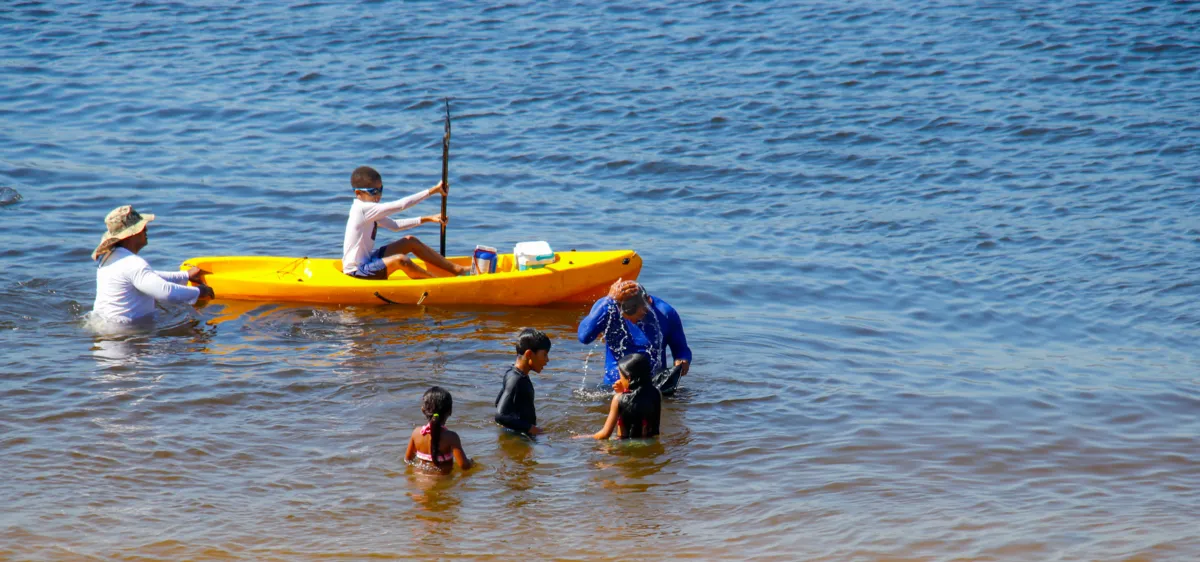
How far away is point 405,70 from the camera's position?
2081 centimetres

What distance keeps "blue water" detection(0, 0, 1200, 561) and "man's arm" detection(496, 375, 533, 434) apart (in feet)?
0.62

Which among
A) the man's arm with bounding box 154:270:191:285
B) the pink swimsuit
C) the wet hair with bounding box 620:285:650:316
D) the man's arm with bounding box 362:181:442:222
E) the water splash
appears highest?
the man's arm with bounding box 362:181:442:222

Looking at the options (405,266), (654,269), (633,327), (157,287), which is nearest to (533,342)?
(633,327)

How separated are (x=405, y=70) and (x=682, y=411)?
14150mm

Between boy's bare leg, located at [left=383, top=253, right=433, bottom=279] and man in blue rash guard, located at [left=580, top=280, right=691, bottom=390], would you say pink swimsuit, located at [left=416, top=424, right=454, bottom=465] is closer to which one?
man in blue rash guard, located at [left=580, top=280, right=691, bottom=390]

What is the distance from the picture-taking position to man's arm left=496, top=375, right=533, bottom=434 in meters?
7.01

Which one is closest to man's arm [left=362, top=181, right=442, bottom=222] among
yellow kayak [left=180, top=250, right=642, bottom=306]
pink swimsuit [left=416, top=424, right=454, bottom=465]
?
yellow kayak [left=180, top=250, right=642, bottom=306]

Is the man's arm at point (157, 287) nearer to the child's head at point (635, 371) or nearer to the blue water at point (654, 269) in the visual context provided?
the blue water at point (654, 269)

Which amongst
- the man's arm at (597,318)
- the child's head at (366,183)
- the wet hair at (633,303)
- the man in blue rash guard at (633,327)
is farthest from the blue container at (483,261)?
the wet hair at (633,303)

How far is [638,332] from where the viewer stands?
7.69 m

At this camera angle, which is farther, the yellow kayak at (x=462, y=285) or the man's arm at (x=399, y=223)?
the man's arm at (x=399, y=223)

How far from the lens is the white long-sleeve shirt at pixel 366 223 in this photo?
10594 mm

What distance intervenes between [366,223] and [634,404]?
4.45 meters

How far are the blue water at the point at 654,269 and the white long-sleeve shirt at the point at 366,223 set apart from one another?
25.3 inches
